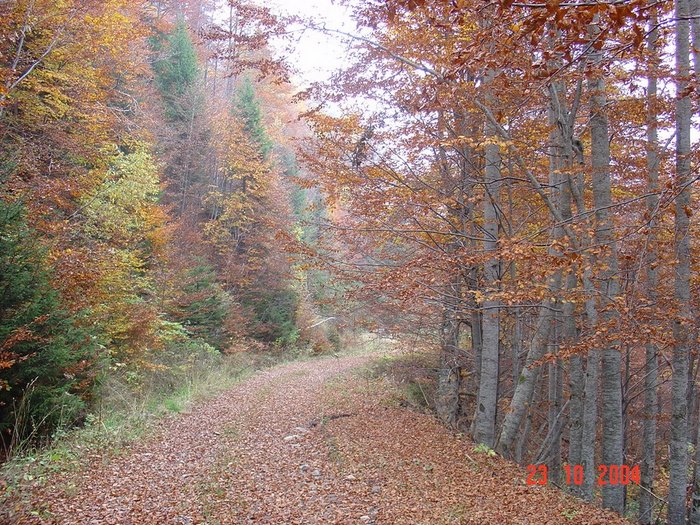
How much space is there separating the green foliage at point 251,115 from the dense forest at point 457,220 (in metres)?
9.84

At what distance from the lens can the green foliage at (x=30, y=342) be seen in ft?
21.7

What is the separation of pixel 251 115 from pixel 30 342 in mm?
21632

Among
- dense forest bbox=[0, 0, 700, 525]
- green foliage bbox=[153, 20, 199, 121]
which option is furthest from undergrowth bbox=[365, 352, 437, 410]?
green foliage bbox=[153, 20, 199, 121]

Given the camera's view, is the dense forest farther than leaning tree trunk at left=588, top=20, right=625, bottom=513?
No

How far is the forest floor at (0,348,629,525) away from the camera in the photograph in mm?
5172

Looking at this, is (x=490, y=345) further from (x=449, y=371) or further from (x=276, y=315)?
(x=276, y=315)

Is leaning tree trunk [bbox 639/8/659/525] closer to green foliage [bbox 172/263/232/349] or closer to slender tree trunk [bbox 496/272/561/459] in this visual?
slender tree trunk [bbox 496/272/561/459]

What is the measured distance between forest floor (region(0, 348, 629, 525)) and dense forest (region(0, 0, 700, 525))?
48.9 inches

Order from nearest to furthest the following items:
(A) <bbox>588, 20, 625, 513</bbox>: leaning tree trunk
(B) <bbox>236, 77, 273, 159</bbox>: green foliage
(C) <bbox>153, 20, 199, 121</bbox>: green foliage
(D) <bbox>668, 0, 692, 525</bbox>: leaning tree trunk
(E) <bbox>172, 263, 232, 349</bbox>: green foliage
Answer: (D) <bbox>668, 0, 692, 525</bbox>: leaning tree trunk → (A) <bbox>588, 20, 625, 513</bbox>: leaning tree trunk → (E) <bbox>172, 263, 232, 349</bbox>: green foliage → (C) <bbox>153, 20, 199, 121</bbox>: green foliage → (B) <bbox>236, 77, 273, 159</bbox>: green foliage

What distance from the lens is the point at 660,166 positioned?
29.6ft

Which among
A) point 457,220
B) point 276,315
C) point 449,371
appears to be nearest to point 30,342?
point 457,220

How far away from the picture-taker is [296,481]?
6.43 m

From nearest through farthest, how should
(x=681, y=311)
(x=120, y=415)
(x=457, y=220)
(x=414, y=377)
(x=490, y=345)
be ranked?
1. (x=681, y=311)
2. (x=490, y=345)
3. (x=120, y=415)
4. (x=457, y=220)
5. (x=414, y=377)

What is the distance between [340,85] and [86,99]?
7.55 m
